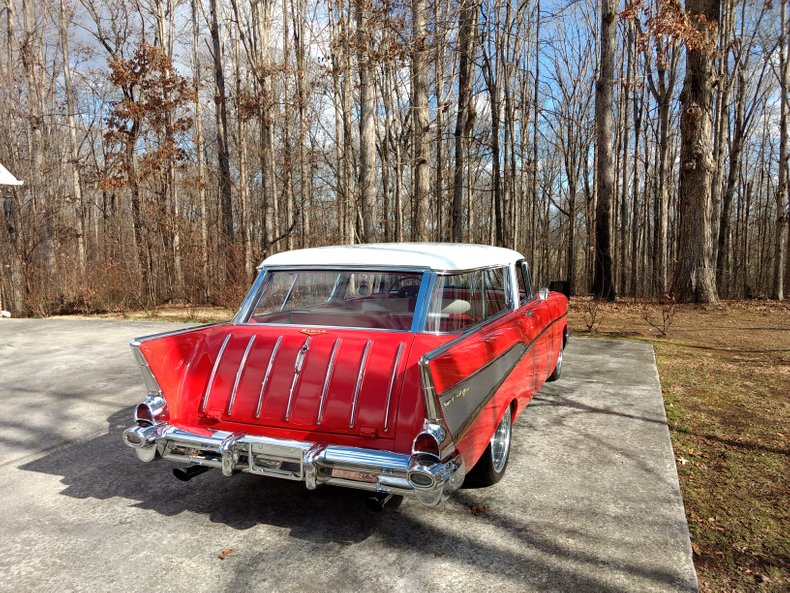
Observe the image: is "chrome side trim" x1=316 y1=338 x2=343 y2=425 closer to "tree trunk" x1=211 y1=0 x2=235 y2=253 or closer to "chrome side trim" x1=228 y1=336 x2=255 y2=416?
"chrome side trim" x1=228 y1=336 x2=255 y2=416

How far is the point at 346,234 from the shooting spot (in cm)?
1528

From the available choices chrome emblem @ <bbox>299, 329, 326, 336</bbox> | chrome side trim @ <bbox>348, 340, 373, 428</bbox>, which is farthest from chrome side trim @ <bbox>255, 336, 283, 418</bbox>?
chrome side trim @ <bbox>348, 340, 373, 428</bbox>

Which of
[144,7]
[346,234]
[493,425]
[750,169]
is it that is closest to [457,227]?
[346,234]

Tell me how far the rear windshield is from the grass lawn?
2.13 meters

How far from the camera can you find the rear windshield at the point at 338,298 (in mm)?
3500

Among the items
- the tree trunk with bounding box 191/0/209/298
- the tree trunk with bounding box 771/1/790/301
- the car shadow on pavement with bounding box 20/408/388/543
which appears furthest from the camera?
the tree trunk with bounding box 771/1/790/301

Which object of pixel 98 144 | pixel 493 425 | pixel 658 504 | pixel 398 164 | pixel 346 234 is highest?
pixel 98 144

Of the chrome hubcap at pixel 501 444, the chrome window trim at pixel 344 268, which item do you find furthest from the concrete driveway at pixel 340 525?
the chrome window trim at pixel 344 268

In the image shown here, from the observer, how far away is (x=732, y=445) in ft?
13.7

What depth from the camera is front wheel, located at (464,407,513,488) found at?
10.8 feet

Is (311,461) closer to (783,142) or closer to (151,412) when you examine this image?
(151,412)

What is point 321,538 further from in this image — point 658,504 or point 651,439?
point 651,439

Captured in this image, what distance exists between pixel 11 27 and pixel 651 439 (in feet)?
80.4

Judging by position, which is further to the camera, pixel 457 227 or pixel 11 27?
pixel 11 27
